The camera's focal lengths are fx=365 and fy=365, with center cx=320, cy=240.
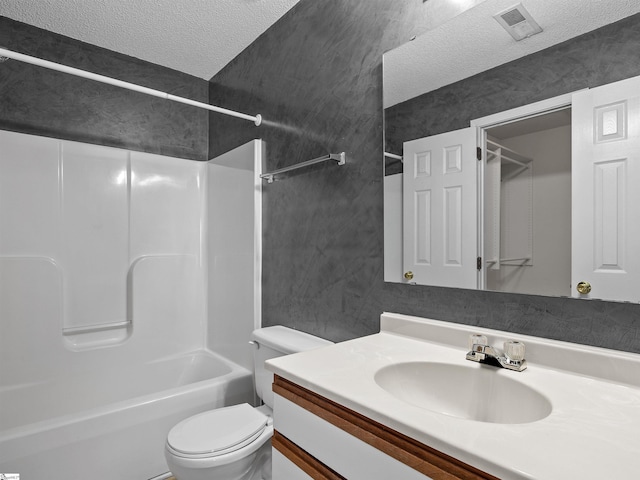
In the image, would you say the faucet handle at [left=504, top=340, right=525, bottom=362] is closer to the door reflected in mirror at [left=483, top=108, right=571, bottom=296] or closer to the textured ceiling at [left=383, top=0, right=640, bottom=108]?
the door reflected in mirror at [left=483, top=108, right=571, bottom=296]

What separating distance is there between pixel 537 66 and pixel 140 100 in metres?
2.48

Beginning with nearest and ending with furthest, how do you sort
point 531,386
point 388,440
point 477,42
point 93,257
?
point 388,440 < point 531,386 < point 477,42 < point 93,257

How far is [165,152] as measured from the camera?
2.70 meters

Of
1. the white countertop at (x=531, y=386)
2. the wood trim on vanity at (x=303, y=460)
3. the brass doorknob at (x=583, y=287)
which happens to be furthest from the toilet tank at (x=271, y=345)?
the brass doorknob at (x=583, y=287)

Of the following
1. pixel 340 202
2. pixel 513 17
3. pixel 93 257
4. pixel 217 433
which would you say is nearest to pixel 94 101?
pixel 93 257

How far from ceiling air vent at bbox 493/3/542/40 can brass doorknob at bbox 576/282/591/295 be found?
707mm

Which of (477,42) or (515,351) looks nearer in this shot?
(515,351)

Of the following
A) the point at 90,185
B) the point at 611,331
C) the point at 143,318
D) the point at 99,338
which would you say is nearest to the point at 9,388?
the point at 99,338

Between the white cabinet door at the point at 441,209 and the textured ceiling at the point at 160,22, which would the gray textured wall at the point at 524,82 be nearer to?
the white cabinet door at the point at 441,209

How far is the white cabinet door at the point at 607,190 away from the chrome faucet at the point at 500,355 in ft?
0.71

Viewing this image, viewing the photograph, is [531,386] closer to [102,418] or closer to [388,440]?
[388,440]

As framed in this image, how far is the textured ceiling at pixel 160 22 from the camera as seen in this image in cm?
196

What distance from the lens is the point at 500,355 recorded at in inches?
38.9

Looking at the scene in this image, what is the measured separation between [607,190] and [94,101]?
2.76m
